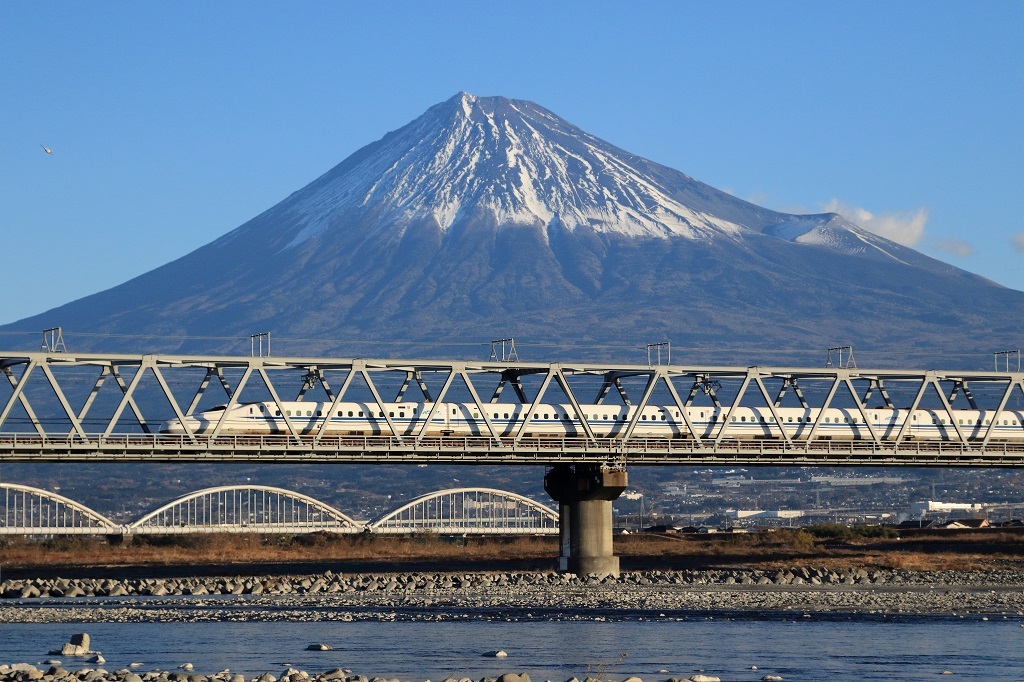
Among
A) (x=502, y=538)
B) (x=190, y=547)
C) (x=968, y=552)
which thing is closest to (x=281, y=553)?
(x=190, y=547)

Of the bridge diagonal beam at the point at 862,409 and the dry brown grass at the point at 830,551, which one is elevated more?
the bridge diagonal beam at the point at 862,409

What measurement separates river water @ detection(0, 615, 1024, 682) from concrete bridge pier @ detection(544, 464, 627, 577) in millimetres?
21366

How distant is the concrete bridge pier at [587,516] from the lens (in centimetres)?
7431

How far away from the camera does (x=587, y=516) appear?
75.6 metres

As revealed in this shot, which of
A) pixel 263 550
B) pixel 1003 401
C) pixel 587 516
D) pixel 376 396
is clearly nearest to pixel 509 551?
pixel 263 550

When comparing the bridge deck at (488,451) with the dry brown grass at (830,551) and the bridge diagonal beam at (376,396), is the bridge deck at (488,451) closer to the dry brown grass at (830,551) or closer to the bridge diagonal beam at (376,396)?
the bridge diagonal beam at (376,396)

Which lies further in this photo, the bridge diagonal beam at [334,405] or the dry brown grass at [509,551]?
the dry brown grass at [509,551]

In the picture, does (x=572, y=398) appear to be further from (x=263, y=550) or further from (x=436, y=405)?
(x=263, y=550)

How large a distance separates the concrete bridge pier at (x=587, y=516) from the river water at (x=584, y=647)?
70.1ft

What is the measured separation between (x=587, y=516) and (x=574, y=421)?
1258cm

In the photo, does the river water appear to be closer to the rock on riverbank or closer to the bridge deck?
the bridge deck

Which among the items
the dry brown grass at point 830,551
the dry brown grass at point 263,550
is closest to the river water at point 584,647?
the dry brown grass at point 830,551

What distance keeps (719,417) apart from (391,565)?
66.9 ft

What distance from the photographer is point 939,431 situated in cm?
9762
